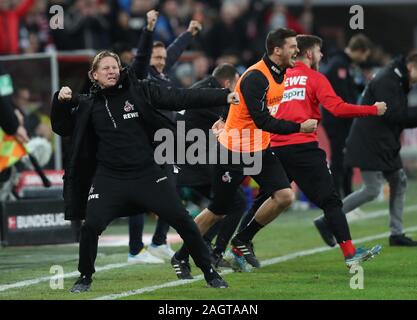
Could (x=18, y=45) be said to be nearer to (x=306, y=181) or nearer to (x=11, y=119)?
(x=11, y=119)

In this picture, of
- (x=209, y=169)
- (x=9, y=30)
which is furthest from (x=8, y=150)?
(x=9, y=30)

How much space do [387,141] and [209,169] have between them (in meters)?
2.17

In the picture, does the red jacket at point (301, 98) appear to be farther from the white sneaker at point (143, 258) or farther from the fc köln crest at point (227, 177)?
the white sneaker at point (143, 258)

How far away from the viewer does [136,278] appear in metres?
11.2

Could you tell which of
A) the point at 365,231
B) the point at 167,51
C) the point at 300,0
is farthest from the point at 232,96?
the point at 300,0

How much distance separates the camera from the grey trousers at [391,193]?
13.6 metres

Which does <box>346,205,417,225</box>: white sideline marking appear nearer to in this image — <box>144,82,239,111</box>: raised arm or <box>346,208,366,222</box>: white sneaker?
<box>346,208,366,222</box>: white sneaker

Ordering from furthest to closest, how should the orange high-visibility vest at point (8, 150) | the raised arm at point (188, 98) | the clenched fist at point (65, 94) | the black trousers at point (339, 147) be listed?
the black trousers at point (339, 147) < the orange high-visibility vest at point (8, 150) < the clenched fist at point (65, 94) < the raised arm at point (188, 98)

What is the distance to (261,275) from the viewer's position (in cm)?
1134

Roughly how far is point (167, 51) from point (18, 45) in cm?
553

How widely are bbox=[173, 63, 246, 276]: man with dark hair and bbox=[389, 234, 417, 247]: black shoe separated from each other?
2.00 meters

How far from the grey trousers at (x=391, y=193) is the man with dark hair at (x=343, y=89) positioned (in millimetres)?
1666

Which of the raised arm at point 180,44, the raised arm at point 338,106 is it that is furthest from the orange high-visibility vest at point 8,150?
the raised arm at point 338,106

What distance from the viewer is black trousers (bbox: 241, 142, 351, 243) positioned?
11.2m
